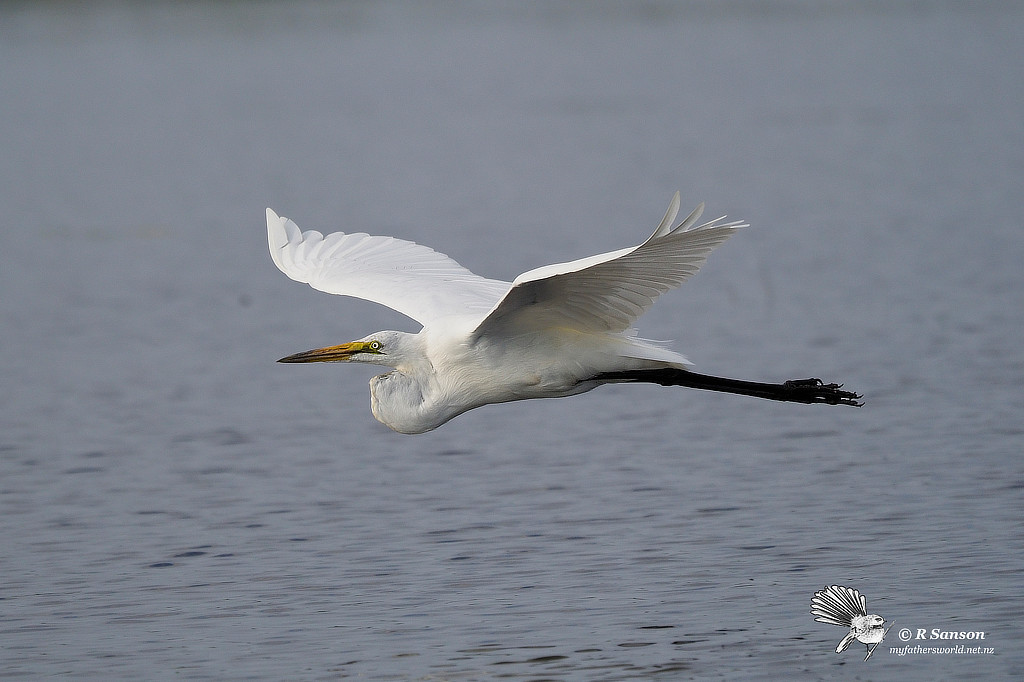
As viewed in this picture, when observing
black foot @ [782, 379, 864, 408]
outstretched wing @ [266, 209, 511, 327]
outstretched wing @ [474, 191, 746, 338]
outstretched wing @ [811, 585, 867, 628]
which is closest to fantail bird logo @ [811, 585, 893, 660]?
outstretched wing @ [811, 585, 867, 628]

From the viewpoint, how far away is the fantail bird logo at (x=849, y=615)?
19.8ft

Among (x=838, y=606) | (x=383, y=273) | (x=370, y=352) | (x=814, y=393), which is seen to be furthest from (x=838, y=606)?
(x=383, y=273)

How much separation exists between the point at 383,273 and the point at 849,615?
3030 mm

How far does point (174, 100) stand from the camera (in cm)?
2997

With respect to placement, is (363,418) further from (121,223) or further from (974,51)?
(974,51)

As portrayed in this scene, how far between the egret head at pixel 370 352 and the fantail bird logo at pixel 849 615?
2.17 meters

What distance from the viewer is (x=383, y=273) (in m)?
7.76

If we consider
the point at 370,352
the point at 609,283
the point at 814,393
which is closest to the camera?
the point at 609,283

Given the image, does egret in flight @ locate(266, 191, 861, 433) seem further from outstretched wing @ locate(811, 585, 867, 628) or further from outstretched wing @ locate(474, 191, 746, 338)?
outstretched wing @ locate(811, 585, 867, 628)

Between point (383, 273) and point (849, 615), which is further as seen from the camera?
point (383, 273)

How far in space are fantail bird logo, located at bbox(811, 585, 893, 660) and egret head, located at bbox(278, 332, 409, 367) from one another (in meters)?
2.17

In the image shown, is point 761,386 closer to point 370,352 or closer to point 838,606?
point 838,606

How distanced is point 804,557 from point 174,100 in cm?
2516

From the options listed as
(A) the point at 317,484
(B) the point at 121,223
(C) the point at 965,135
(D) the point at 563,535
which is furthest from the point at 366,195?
(D) the point at 563,535
